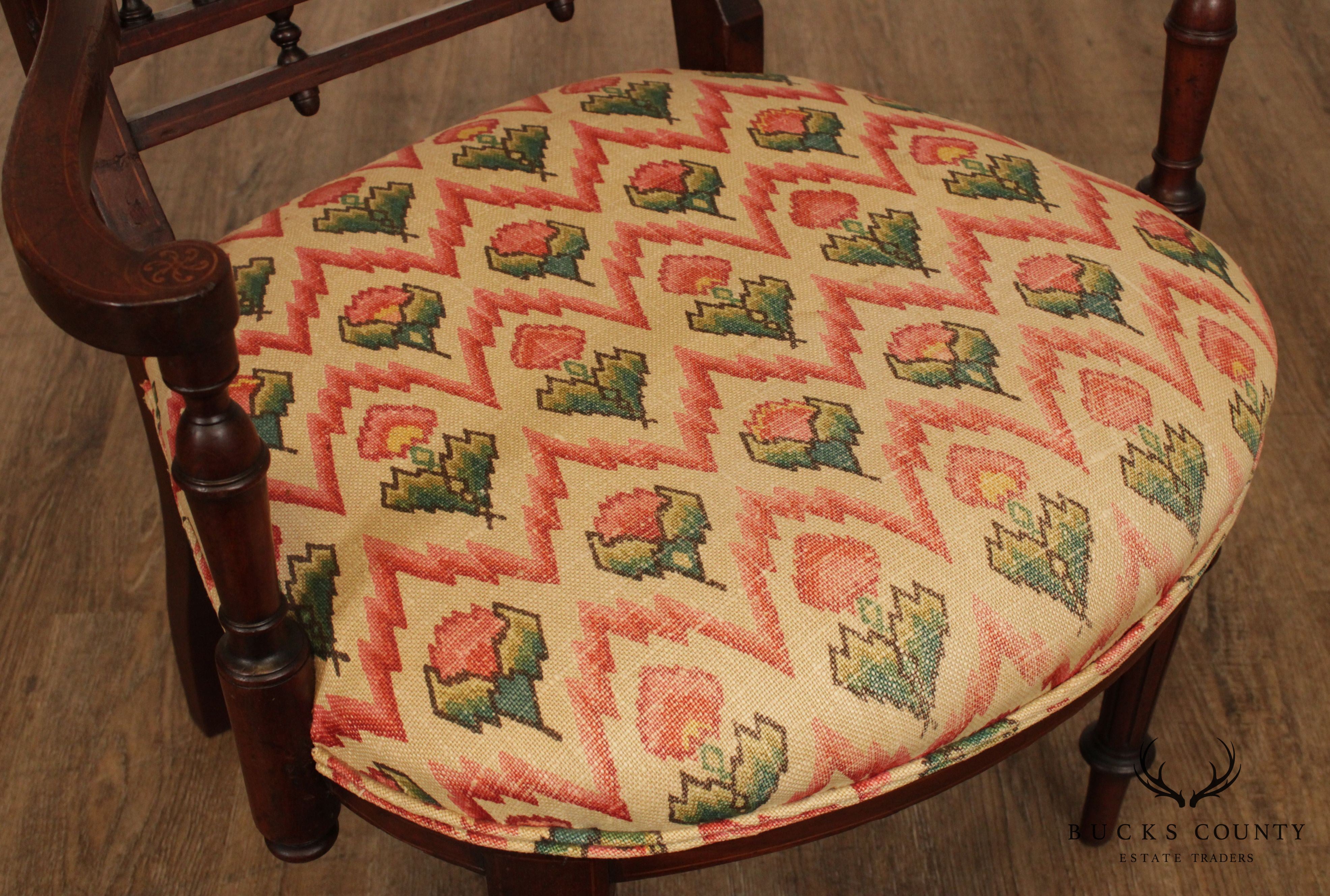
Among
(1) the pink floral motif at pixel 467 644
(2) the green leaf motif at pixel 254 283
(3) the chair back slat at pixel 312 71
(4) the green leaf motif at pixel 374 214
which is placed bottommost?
(1) the pink floral motif at pixel 467 644

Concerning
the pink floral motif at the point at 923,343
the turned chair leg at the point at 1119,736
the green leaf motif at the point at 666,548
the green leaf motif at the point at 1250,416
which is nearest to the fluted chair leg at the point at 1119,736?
the turned chair leg at the point at 1119,736

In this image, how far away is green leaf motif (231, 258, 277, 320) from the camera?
79cm

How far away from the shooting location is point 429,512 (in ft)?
2.24

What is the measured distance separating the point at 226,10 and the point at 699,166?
30 centimetres

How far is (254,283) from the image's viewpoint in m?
0.81

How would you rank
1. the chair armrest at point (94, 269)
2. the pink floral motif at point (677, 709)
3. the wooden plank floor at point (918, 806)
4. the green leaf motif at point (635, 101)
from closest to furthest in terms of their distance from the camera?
the chair armrest at point (94, 269)
the pink floral motif at point (677, 709)
the green leaf motif at point (635, 101)
the wooden plank floor at point (918, 806)

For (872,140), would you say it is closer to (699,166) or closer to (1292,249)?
(699,166)

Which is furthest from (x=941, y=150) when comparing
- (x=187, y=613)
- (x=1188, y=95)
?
(x=187, y=613)

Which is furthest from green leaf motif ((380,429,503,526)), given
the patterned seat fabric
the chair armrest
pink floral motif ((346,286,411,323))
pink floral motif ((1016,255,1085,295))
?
pink floral motif ((1016,255,1085,295))

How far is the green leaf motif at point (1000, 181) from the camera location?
2.75 ft

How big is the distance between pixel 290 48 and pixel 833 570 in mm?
502

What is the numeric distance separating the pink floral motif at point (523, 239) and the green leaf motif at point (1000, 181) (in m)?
0.24

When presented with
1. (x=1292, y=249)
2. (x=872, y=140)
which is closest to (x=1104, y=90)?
(x=1292, y=249)

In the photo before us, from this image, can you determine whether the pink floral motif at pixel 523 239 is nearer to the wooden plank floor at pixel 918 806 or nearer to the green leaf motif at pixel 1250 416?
the green leaf motif at pixel 1250 416
